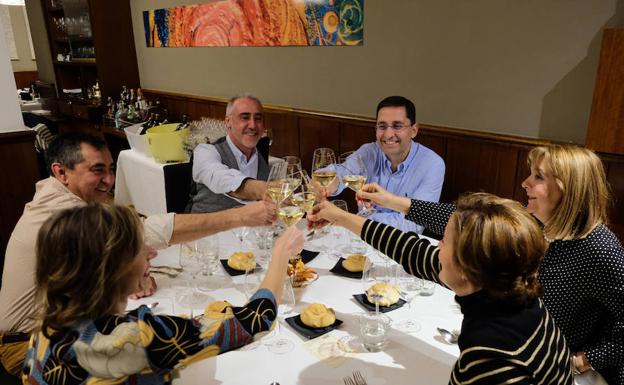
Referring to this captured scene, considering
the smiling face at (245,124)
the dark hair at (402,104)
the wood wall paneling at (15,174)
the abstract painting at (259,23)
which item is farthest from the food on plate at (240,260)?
the wood wall paneling at (15,174)

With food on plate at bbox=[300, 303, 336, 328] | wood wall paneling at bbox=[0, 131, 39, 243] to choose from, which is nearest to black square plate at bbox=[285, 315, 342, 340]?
food on plate at bbox=[300, 303, 336, 328]

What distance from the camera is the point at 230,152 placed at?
110 inches

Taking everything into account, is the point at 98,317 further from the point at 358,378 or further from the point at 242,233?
the point at 242,233

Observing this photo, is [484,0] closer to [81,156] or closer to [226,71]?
[81,156]

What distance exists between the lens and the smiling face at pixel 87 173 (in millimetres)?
1739

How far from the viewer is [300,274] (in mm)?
1604

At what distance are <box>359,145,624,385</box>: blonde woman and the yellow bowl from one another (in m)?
2.93

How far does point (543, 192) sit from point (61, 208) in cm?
165

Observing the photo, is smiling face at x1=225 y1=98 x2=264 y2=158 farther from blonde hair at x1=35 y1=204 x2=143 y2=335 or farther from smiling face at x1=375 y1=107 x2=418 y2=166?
blonde hair at x1=35 y1=204 x2=143 y2=335

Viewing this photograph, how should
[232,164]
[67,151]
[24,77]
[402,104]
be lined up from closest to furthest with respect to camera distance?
[67,151] → [402,104] → [232,164] → [24,77]

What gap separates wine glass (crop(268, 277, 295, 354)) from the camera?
122 centimetres

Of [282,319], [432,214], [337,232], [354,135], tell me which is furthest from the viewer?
[354,135]

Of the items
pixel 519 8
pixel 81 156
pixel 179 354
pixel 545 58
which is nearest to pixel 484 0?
pixel 519 8

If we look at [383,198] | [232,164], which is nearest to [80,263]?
[383,198]
